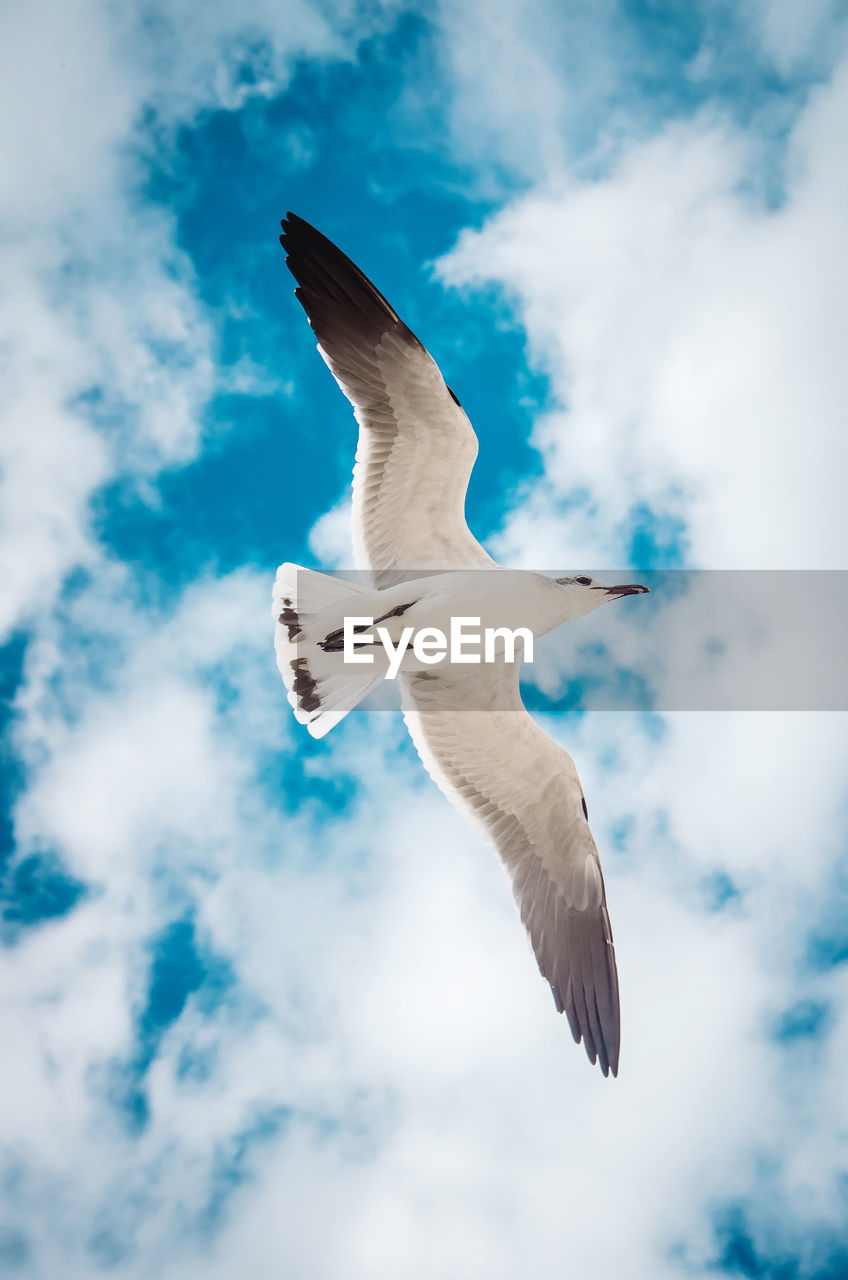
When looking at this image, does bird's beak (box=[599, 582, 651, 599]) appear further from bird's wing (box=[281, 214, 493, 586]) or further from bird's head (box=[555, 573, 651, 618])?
bird's wing (box=[281, 214, 493, 586])

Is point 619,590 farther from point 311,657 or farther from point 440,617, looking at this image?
point 311,657

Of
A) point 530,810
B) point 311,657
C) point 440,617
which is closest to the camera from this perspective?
point 440,617

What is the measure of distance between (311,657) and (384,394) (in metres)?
1.89

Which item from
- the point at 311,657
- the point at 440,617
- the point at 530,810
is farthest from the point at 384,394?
the point at 530,810

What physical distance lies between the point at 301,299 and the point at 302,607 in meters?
2.14

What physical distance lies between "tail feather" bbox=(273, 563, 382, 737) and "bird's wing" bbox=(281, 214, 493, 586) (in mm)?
710

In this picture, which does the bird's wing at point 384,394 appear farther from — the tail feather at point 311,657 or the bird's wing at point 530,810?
the bird's wing at point 530,810

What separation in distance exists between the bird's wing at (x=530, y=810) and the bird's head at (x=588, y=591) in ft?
2.20

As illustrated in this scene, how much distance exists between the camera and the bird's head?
6395 millimetres

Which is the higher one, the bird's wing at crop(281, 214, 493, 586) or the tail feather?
the bird's wing at crop(281, 214, 493, 586)

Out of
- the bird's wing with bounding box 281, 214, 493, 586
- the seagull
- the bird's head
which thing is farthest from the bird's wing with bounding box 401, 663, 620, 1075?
the bird's wing with bounding box 281, 214, 493, 586

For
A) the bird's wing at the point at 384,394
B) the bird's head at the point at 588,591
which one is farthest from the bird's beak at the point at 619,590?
the bird's wing at the point at 384,394

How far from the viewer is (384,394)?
627 centimetres

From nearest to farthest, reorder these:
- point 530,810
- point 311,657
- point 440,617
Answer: point 440,617 < point 311,657 < point 530,810
